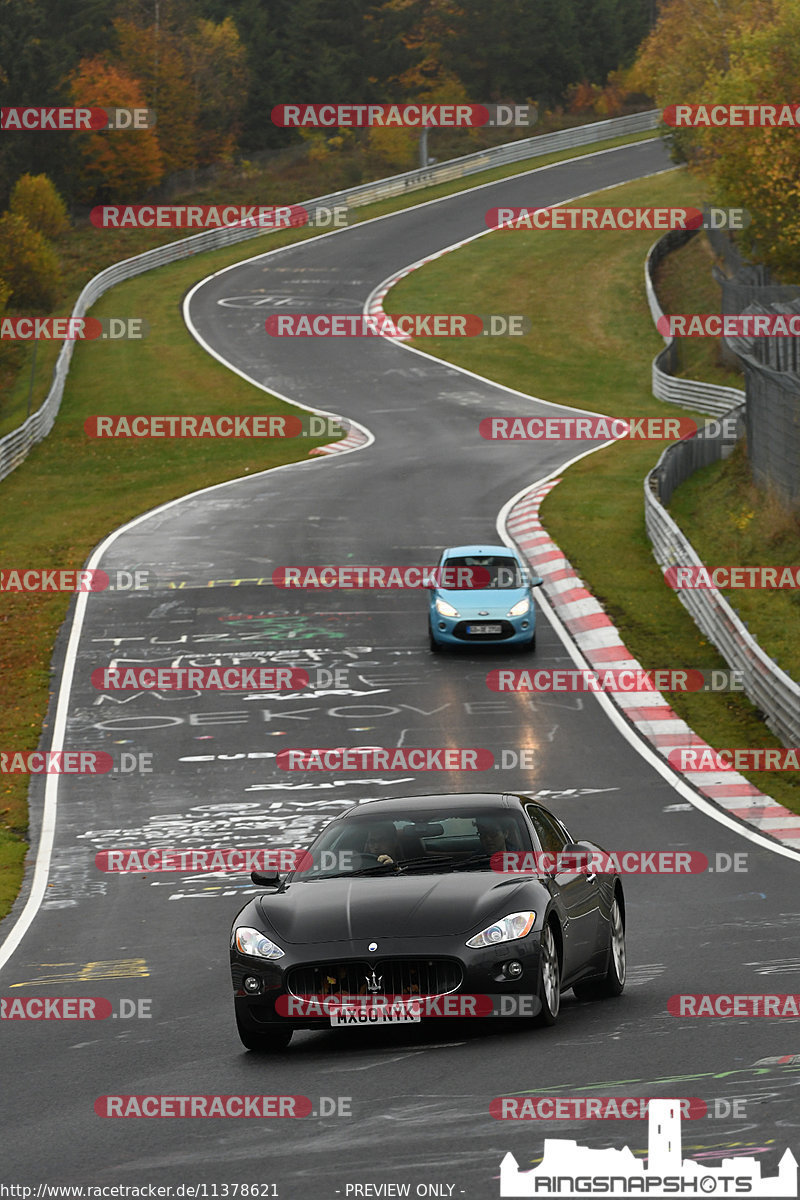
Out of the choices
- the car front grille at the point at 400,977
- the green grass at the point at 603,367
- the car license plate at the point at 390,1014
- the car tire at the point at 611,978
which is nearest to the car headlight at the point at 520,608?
the green grass at the point at 603,367

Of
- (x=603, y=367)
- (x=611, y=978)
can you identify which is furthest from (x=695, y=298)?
(x=611, y=978)

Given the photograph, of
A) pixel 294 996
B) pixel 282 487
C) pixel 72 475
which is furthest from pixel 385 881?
pixel 72 475

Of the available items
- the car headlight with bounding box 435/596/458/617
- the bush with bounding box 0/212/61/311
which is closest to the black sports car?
the car headlight with bounding box 435/596/458/617

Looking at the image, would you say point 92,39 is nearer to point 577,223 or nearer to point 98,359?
point 577,223

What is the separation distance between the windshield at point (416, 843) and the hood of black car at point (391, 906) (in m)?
0.21

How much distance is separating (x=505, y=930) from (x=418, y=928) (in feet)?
1.59

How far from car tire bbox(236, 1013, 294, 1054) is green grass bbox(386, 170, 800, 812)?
11.0 meters

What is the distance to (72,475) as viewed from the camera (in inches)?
1802

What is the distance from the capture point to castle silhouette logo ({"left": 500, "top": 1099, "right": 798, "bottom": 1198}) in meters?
6.20

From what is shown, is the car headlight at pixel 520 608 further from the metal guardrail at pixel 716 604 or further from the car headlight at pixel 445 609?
the metal guardrail at pixel 716 604

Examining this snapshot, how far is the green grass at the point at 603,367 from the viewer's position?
2694 centimetres

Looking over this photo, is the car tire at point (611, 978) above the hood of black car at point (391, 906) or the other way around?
the other way around

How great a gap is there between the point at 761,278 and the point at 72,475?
24.1 m

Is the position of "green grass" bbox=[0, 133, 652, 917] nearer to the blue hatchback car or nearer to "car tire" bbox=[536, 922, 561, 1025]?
the blue hatchback car
